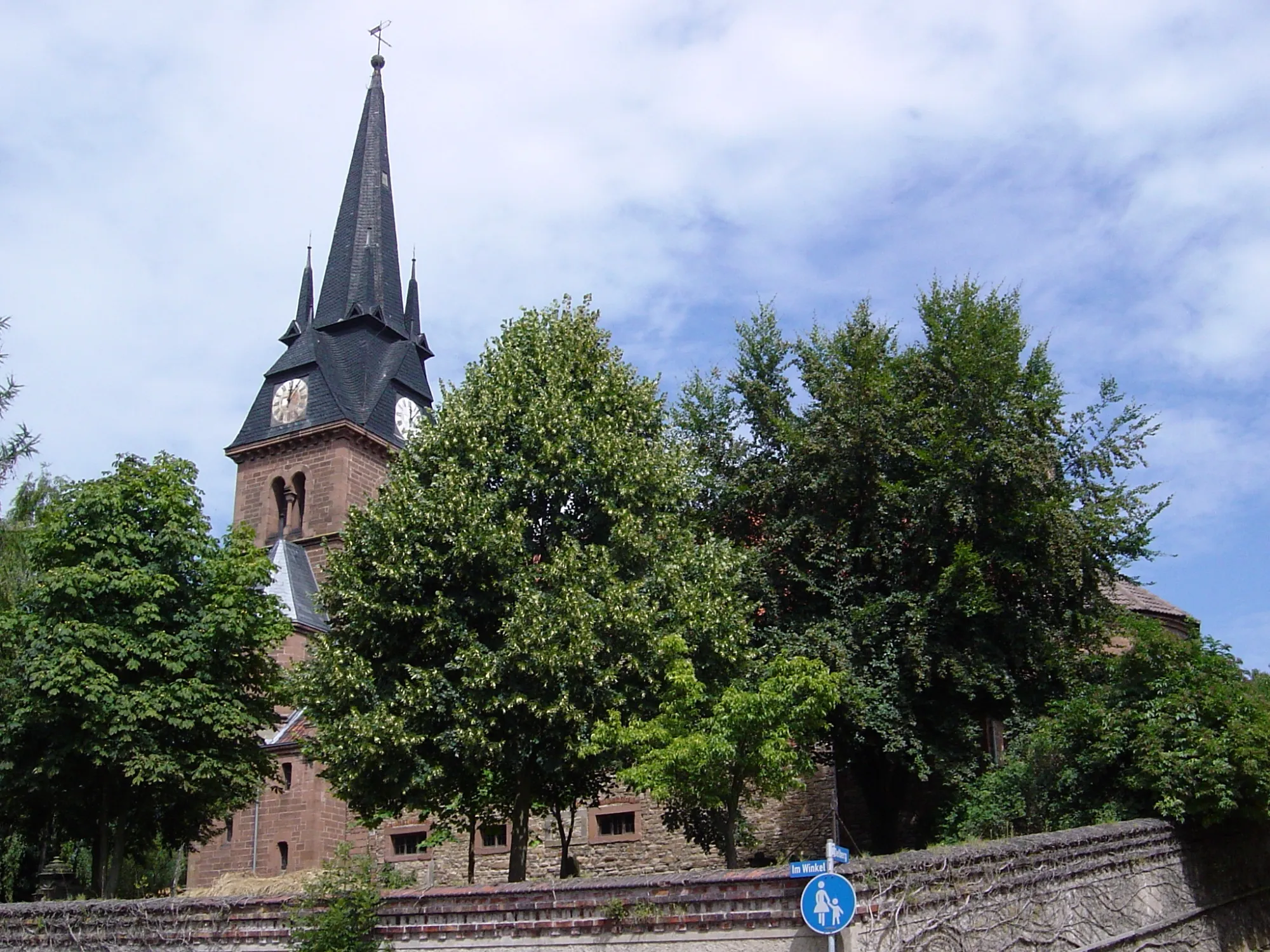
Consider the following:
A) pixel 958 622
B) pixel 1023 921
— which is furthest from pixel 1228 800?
pixel 958 622

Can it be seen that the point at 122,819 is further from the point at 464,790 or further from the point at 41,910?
the point at 464,790

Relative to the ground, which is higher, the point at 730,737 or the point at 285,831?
the point at 730,737

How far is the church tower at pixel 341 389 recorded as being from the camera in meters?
53.0

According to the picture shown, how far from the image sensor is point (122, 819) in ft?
74.3

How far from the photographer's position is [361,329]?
57.5m

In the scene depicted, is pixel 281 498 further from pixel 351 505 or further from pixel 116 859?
pixel 116 859

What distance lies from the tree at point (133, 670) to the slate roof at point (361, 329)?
96.7 ft

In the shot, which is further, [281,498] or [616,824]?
[281,498]

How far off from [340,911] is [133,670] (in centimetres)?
1096

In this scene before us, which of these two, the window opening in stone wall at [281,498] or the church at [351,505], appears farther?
the window opening in stone wall at [281,498]

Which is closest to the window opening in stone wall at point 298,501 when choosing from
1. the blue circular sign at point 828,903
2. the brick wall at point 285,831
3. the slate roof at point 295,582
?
the slate roof at point 295,582

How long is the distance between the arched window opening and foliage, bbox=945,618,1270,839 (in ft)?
126

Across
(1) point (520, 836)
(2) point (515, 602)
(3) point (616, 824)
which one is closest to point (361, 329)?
(3) point (616, 824)

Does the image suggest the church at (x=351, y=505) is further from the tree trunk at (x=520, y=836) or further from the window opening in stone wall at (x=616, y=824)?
the tree trunk at (x=520, y=836)
